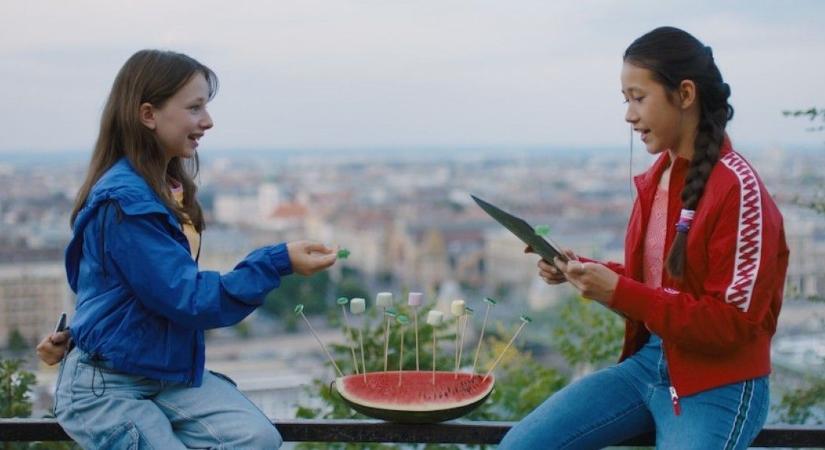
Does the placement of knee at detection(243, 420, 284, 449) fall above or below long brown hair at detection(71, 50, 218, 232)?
below

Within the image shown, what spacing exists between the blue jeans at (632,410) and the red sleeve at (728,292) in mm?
102

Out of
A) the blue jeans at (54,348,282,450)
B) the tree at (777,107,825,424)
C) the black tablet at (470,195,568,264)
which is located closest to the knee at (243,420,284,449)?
the blue jeans at (54,348,282,450)

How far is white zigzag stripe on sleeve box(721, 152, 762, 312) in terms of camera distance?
1.57 m

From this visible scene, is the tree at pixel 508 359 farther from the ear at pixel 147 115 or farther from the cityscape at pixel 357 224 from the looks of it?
the cityscape at pixel 357 224

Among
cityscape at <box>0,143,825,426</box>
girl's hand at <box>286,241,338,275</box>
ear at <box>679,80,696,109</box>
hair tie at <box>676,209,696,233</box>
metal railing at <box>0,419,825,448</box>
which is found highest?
ear at <box>679,80,696,109</box>

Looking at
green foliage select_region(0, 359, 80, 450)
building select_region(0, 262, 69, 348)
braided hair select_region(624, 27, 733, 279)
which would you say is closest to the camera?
braided hair select_region(624, 27, 733, 279)

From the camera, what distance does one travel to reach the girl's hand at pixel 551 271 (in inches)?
70.3

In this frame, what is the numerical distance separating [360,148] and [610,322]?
358ft

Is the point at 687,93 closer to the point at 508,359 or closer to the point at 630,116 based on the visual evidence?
the point at 630,116

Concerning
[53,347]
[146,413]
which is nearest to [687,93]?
[146,413]

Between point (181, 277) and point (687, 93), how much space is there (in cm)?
85

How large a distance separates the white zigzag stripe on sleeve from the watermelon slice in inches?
20.1

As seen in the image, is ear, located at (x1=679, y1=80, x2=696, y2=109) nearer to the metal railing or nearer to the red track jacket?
the red track jacket

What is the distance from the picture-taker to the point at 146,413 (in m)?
1.66
